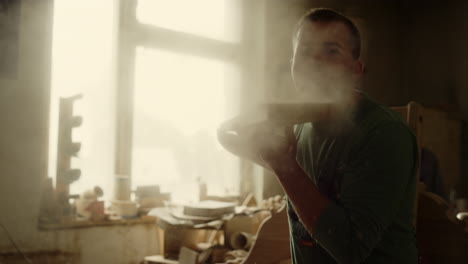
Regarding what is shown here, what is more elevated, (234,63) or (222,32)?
(222,32)

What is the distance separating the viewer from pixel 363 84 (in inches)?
171

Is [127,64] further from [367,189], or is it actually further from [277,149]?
[367,189]

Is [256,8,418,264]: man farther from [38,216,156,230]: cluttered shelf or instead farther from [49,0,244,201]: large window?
[49,0,244,201]: large window

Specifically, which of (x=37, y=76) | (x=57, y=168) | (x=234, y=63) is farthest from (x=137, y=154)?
(x=234, y=63)

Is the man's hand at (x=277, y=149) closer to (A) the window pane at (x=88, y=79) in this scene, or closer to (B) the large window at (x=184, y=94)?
(A) the window pane at (x=88, y=79)

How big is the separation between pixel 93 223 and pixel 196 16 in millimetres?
1819

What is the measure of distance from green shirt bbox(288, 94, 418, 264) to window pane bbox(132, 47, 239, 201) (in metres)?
2.23

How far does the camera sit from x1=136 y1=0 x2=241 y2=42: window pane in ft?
10.1

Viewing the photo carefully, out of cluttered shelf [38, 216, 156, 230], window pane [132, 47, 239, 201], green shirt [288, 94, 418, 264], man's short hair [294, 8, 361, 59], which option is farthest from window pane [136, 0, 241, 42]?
green shirt [288, 94, 418, 264]

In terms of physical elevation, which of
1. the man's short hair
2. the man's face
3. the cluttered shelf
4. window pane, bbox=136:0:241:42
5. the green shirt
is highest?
window pane, bbox=136:0:241:42

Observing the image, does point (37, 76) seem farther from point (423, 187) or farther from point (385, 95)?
point (385, 95)

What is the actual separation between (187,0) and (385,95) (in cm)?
257

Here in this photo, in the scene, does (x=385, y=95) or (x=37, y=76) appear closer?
(x=37, y=76)

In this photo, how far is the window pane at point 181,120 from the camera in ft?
9.92
